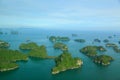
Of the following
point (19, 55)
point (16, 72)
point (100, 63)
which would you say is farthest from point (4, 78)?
point (100, 63)

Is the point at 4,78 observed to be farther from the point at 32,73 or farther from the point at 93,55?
the point at 93,55

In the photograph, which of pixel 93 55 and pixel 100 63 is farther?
pixel 93 55

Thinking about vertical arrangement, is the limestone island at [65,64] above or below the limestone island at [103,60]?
above

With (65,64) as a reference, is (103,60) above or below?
below

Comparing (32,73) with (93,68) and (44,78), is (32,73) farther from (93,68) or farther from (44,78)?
(93,68)

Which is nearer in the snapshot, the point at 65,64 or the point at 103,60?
the point at 65,64

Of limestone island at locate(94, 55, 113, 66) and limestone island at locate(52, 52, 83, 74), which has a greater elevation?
limestone island at locate(52, 52, 83, 74)

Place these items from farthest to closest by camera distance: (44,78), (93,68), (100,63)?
(100,63) → (93,68) → (44,78)

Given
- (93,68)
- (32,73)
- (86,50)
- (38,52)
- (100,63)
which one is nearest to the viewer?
(32,73)

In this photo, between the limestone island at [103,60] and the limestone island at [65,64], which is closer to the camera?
the limestone island at [65,64]

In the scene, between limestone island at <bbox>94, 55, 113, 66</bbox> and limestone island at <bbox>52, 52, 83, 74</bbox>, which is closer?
limestone island at <bbox>52, 52, 83, 74</bbox>
